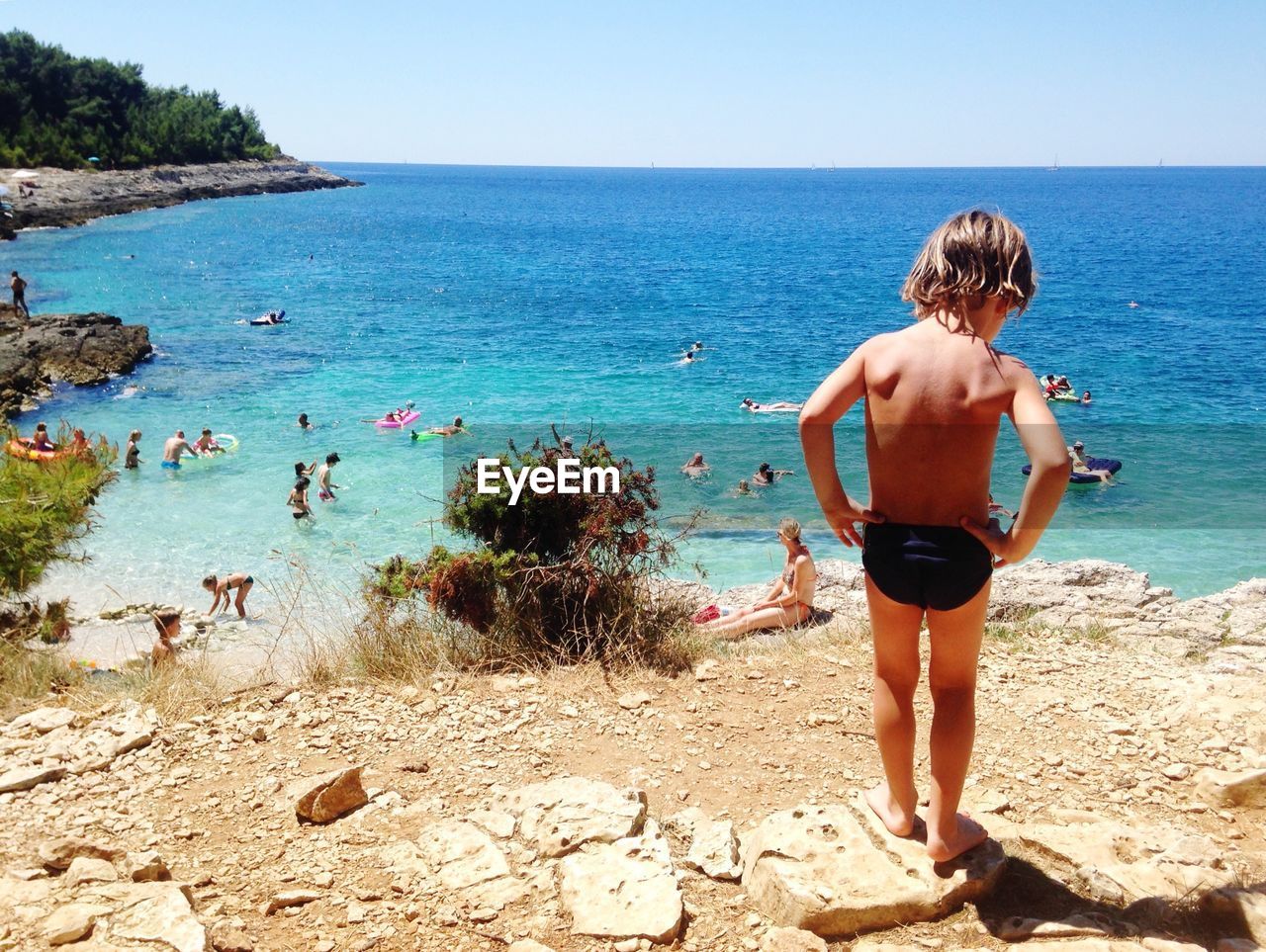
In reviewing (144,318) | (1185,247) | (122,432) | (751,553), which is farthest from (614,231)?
(751,553)

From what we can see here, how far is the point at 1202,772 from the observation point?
423cm

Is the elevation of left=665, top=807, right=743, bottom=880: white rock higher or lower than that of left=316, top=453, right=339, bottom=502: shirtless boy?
higher

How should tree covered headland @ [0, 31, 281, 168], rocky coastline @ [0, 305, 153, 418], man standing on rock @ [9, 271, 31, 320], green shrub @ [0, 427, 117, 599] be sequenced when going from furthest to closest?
tree covered headland @ [0, 31, 281, 168] < man standing on rock @ [9, 271, 31, 320] < rocky coastline @ [0, 305, 153, 418] < green shrub @ [0, 427, 117, 599]

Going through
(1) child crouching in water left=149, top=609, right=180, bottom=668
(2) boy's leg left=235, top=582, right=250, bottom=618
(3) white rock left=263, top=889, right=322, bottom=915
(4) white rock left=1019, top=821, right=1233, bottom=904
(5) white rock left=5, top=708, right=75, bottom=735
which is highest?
(4) white rock left=1019, top=821, right=1233, bottom=904

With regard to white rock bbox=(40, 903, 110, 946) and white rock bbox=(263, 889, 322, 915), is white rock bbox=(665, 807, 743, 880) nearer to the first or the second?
white rock bbox=(263, 889, 322, 915)

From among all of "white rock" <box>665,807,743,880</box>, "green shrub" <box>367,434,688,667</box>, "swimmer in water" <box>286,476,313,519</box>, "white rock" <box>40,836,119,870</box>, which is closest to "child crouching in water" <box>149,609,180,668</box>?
"green shrub" <box>367,434,688,667</box>

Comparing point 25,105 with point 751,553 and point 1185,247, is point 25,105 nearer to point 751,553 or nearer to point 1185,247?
point 751,553

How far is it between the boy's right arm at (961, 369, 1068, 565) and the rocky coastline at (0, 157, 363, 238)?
66.6 meters

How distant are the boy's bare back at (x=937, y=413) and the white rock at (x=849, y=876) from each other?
1.27 meters

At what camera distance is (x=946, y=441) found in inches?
116

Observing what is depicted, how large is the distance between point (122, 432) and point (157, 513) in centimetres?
695

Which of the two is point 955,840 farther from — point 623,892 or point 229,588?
point 229,588

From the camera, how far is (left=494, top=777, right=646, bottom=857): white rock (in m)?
3.58

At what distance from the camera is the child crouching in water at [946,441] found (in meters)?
2.89
